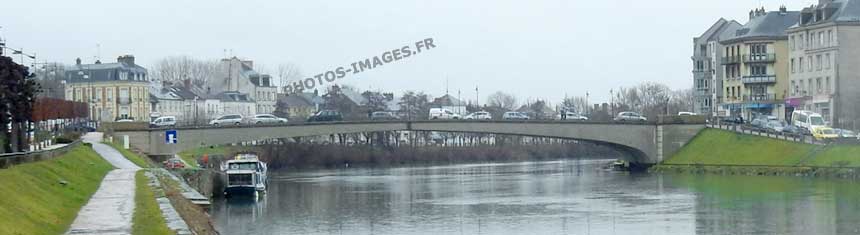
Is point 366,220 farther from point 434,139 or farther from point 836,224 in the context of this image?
point 434,139

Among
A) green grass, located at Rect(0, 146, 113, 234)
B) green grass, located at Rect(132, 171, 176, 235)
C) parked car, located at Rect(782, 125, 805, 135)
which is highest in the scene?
parked car, located at Rect(782, 125, 805, 135)

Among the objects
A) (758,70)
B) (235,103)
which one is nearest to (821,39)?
(758,70)

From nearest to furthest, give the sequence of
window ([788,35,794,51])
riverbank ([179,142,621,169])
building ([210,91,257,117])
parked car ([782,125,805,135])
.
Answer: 1. parked car ([782,125,805,135])
2. window ([788,35,794,51])
3. riverbank ([179,142,621,169])
4. building ([210,91,257,117])

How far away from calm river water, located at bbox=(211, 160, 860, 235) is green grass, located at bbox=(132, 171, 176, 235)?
304 inches

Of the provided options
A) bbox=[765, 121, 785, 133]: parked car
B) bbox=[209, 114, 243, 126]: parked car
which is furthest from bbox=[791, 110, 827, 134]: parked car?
bbox=[209, 114, 243, 126]: parked car

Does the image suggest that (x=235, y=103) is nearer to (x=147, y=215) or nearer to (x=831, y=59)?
(x=831, y=59)

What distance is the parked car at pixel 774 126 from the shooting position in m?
98.4

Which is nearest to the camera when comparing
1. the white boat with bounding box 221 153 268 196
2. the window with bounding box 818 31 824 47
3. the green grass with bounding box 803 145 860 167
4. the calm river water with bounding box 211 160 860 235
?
the calm river water with bounding box 211 160 860 235

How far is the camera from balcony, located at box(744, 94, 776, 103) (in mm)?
127875

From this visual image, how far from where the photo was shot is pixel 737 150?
9906 cm

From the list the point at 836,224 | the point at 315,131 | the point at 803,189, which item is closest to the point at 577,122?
the point at 315,131

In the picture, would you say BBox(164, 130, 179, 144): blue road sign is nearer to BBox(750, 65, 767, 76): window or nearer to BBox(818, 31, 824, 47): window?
BBox(818, 31, 824, 47): window

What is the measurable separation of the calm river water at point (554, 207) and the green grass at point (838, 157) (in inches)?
136

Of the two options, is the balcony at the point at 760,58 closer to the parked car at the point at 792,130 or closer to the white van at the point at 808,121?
the white van at the point at 808,121
